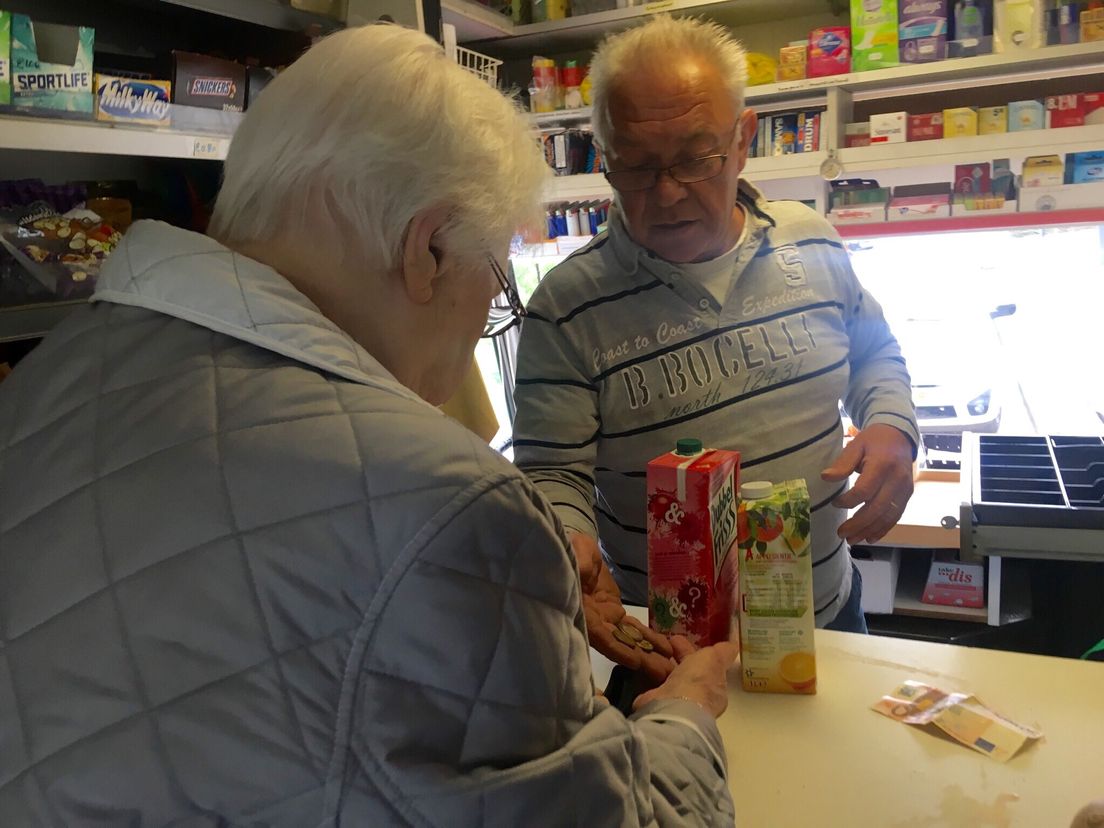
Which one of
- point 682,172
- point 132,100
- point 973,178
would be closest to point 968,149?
point 973,178

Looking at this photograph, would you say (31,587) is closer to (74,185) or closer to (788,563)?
(788,563)

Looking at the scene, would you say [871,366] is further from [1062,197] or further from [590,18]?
[590,18]

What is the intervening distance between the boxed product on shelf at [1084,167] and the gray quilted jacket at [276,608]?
2.51 m

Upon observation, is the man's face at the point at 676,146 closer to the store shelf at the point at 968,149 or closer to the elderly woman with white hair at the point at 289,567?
the elderly woman with white hair at the point at 289,567

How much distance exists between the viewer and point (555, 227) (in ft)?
10.4

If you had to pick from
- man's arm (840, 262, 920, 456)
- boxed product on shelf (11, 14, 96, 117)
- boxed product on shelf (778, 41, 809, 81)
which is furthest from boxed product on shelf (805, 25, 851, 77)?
boxed product on shelf (11, 14, 96, 117)

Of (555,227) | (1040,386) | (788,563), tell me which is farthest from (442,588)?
(1040,386)

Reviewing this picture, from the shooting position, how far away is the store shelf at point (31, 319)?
1301mm

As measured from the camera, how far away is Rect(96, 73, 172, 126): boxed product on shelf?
1394 mm

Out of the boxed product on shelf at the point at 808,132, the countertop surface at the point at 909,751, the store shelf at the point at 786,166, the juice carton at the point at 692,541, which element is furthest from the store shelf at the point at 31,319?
the boxed product on shelf at the point at 808,132

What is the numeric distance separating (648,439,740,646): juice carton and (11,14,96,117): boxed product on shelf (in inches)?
39.6

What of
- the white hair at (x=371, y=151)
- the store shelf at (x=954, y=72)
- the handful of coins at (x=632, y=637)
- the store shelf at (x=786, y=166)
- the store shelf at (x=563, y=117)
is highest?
the store shelf at (x=563, y=117)

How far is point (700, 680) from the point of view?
103 cm

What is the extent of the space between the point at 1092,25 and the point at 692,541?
7.03ft
